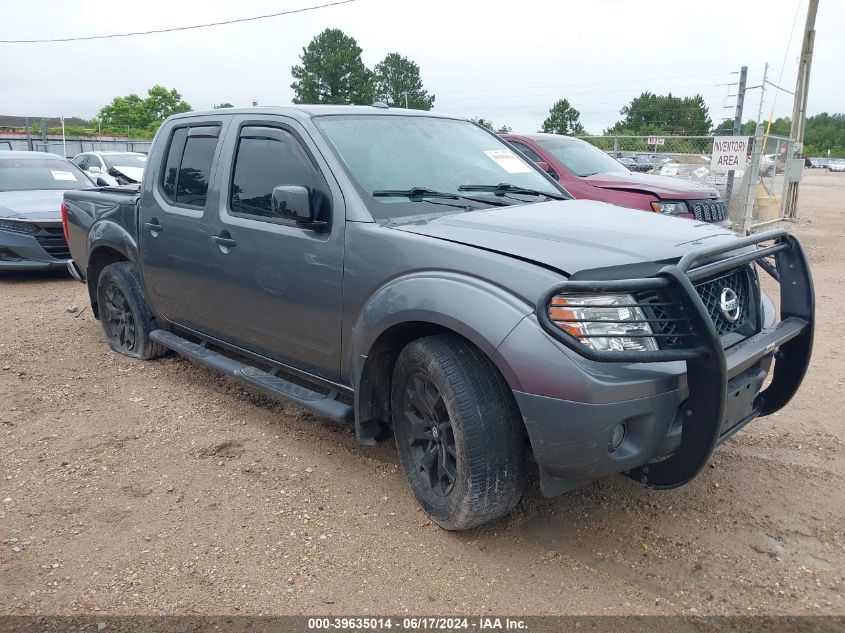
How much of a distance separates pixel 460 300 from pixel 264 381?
162 centimetres

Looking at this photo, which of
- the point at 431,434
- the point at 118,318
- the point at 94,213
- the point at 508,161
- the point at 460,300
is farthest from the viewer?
the point at 118,318

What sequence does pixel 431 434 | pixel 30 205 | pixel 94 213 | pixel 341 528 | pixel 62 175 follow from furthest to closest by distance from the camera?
1. pixel 62 175
2. pixel 30 205
3. pixel 94 213
4. pixel 341 528
5. pixel 431 434

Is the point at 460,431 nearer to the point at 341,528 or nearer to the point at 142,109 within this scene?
the point at 341,528

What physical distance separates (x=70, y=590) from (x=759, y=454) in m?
3.46

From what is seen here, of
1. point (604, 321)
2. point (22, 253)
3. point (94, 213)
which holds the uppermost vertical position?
point (94, 213)

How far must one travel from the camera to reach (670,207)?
26.0 feet

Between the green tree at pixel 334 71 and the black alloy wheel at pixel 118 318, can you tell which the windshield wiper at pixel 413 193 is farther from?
the green tree at pixel 334 71

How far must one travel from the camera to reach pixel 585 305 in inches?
97.9

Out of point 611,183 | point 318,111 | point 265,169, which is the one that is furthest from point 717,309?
point 611,183

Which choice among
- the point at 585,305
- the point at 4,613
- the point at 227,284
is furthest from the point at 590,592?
the point at 227,284

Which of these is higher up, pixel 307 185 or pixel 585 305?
pixel 307 185

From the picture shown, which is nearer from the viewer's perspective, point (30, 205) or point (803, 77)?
point (30, 205)

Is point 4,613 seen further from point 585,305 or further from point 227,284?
point 585,305

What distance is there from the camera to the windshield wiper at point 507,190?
380 cm
